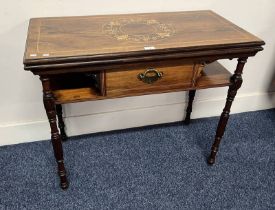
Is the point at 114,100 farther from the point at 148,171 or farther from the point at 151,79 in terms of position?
the point at 151,79

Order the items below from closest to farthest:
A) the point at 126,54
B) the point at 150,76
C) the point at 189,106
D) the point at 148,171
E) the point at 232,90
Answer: the point at 126,54, the point at 150,76, the point at 232,90, the point at 148,171, the point at 189,106

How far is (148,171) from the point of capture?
59.6 inches

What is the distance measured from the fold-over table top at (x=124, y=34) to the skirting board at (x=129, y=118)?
60 centimetres

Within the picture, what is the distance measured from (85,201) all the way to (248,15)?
132 centimetres

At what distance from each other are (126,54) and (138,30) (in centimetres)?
23

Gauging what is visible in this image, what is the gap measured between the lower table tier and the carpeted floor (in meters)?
0.54

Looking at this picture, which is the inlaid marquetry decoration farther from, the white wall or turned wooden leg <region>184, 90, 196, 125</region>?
turned wooden leg <region>184, 90, 196, 125</region>

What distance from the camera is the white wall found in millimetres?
1327

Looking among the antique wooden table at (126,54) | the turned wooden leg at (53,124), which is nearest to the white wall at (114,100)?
the antique wooden table at (126,54)

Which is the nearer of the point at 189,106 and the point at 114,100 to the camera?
the point at 114,100

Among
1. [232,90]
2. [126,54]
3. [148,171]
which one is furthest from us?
[148,171]

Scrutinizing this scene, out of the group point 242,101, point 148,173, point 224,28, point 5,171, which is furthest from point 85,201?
point 242,101

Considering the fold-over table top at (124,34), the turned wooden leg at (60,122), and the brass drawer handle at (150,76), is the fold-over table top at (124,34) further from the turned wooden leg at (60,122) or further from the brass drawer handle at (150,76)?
the turned wooden leg at (60,122)

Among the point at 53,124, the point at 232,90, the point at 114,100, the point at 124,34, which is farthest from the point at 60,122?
the point at 232,90
